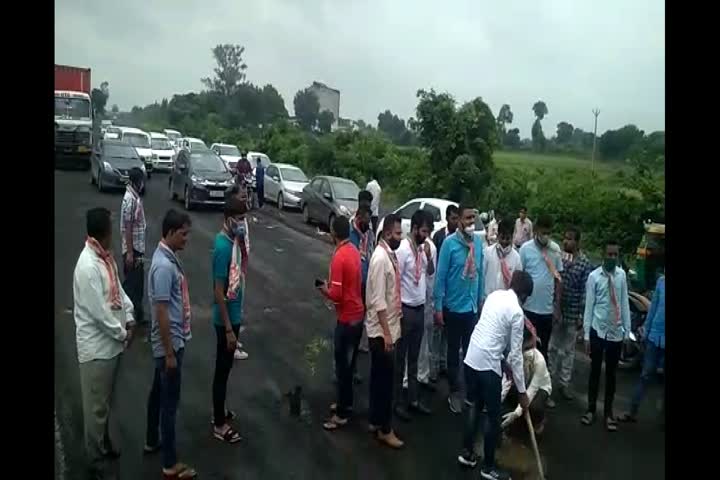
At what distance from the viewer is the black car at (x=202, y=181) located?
1852cm

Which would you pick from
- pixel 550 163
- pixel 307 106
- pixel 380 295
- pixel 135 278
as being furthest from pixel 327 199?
pixel 307 106

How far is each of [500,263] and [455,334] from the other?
3.37ft

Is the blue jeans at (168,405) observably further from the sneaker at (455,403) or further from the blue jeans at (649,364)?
the blue jeans at (649,364)

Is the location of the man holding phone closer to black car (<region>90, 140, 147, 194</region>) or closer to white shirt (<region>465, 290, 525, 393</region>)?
white shirt (<region>465, 290, 525, 393</region>)

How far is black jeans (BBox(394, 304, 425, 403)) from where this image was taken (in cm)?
668

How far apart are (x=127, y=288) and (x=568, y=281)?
500cm

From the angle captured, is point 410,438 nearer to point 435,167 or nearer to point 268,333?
point 268,333

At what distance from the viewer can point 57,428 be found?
599cm

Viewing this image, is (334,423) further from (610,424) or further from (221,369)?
(610,424)

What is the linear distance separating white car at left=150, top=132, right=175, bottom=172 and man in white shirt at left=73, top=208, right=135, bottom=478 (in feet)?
74.7

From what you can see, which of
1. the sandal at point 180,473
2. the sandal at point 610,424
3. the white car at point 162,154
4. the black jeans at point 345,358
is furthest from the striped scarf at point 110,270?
the white car at point 162,154

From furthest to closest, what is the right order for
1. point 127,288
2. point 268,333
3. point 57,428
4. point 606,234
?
point 606,234, point 268,333, point 127,288, point 57,428

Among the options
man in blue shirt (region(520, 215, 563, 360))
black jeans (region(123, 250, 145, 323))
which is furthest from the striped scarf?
man in blue shirt (region(520, 215, 563, 360))

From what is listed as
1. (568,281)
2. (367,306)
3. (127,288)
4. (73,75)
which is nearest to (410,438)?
(367,306)
